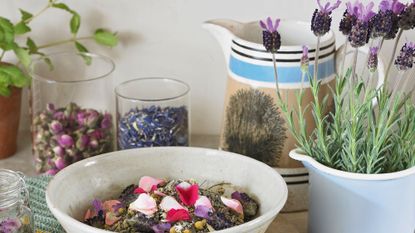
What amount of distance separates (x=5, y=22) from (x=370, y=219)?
49cm

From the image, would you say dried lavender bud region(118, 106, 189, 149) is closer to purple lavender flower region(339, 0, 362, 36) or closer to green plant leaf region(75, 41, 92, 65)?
green plant leaf region(75, 41, 92, 65)

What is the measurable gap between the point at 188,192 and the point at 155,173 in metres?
0.08

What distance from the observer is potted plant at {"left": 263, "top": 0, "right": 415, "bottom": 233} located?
645 mm

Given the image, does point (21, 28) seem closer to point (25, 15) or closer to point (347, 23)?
point (25, 15)

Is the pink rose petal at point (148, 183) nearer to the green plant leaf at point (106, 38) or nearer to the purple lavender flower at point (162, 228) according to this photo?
the purple lavender flower at point (162, 228)

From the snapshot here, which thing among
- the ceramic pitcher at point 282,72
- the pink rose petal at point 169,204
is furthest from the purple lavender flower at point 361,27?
the pink rose petal at point 169,204

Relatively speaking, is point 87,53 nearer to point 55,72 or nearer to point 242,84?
point 55,72

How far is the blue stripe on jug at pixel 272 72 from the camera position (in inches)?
30.0

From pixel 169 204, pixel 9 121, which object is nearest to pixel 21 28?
pixel 9 121

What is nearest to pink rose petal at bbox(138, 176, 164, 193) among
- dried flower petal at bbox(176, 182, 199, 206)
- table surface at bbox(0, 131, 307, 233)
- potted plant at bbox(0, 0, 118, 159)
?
dried flower petal at bbox(176, 182, 199, 206)

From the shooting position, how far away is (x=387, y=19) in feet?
2.08

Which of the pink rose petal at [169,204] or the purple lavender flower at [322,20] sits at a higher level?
the purple lavender flower at [322,20]

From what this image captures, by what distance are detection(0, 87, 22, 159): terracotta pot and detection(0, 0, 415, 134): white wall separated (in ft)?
0.31

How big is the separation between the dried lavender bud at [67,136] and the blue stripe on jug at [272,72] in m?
0.20
